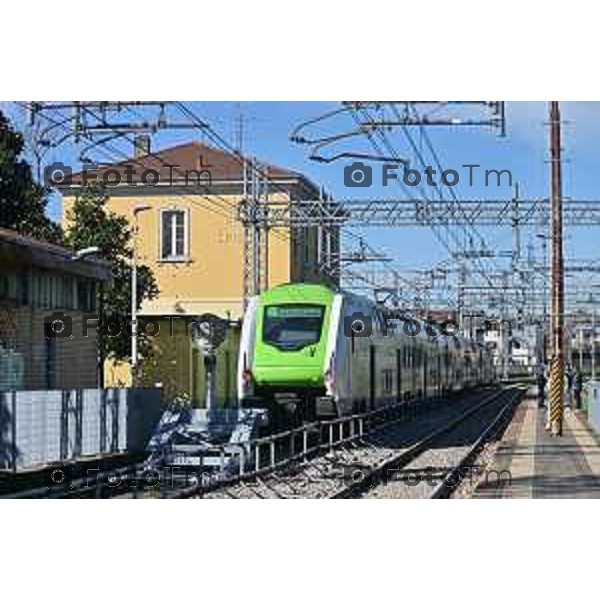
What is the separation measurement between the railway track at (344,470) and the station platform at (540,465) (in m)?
0.40

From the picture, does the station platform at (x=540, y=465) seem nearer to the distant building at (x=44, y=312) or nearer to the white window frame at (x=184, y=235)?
the white window frame at (x=184, y=235)

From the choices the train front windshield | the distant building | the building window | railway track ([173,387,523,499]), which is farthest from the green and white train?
the distant building

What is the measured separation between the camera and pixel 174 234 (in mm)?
11156

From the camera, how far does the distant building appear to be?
998cm

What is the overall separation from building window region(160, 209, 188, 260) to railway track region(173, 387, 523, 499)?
1.78 meters

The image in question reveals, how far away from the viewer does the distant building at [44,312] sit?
9.98 m

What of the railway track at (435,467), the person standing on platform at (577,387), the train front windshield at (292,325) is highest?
the train front windshield at (292,325)

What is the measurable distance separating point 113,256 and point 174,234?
1.72 feet

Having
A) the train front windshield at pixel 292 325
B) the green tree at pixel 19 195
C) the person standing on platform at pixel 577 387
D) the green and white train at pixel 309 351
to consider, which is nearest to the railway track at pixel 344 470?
the green and white train at pixel 309 351

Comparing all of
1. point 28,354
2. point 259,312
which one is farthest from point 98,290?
point 259,312

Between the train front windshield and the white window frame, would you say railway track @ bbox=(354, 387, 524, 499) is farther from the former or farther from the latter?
the white window frame

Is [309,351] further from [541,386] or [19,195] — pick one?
[541,386]
